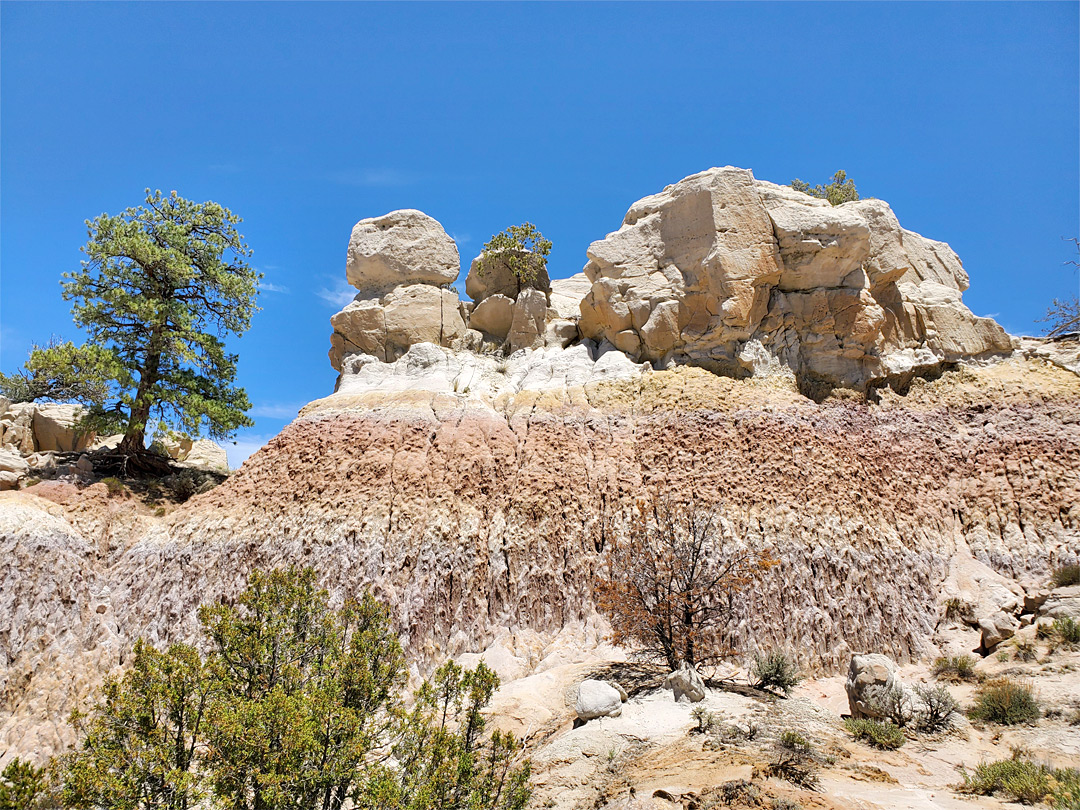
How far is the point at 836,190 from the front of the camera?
86.1 ft

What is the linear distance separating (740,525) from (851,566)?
265cm

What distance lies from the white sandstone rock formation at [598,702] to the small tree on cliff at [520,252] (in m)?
15.9

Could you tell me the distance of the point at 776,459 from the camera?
17.3m

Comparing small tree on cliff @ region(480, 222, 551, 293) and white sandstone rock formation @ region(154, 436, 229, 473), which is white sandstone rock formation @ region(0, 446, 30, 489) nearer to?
white sandstone rock formation @ region(154, 436, 229, 473)

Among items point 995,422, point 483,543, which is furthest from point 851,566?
point 483,543

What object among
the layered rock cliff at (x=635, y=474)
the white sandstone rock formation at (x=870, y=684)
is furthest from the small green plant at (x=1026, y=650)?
the white sandstone rock formation at (x=870, y=684)

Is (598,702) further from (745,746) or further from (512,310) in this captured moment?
(512,310)

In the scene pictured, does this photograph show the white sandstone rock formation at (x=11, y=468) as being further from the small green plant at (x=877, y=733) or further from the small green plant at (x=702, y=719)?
the small green plant at (x=877, y=733)

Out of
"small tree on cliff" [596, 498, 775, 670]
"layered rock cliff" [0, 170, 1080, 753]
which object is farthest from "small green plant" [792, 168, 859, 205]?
"small tree on cliff" [596, 498, 775, 670]

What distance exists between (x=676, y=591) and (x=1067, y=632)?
784 centimetres

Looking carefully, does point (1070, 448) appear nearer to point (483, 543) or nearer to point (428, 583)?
point (483, 543)

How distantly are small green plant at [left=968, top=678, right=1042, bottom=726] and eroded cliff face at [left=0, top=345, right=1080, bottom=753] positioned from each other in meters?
3.17

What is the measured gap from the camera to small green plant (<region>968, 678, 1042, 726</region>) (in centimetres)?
1115

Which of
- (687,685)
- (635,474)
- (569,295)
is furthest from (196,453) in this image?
(687,685)
